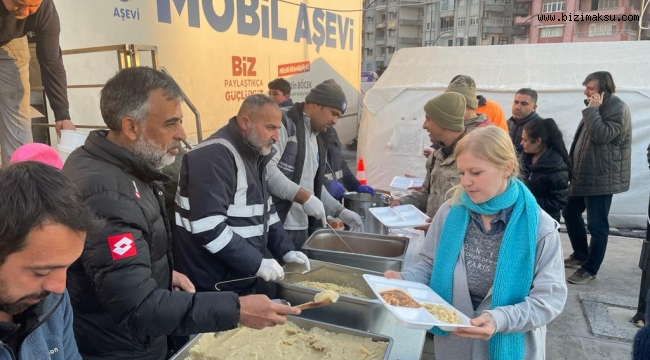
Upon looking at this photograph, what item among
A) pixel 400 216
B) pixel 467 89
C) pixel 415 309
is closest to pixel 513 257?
pixel 415 309

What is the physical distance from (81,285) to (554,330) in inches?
139

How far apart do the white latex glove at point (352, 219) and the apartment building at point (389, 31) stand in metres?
49.8

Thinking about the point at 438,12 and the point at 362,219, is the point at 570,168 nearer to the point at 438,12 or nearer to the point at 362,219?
the point at 362,219

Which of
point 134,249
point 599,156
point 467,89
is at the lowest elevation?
point 599,156

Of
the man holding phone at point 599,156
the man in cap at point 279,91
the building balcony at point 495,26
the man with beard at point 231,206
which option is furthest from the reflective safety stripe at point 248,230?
the building balcony at point 495,26

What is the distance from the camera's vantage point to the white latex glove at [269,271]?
1.98 metres

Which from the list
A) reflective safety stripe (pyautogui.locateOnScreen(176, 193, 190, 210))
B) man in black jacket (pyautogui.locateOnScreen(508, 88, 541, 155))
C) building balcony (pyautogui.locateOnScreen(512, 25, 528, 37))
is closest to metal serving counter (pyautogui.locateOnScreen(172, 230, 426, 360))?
reflective safety stripe (pyautogui.locateOnScreen(176, 193, 190, 210))

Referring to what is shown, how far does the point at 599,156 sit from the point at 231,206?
352cm

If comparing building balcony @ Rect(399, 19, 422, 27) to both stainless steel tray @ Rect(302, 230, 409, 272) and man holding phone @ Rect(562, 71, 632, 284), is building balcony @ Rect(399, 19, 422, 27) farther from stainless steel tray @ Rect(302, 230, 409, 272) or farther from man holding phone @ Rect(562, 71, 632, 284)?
stainless steel tray @ Rect(302, 230, 409, 272)

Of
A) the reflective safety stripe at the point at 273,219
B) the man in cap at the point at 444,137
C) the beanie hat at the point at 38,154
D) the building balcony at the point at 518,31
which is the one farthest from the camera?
the building balcony at the point at 518,31

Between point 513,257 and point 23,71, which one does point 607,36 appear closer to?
point 513,257

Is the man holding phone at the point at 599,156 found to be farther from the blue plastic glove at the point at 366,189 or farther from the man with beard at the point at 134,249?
the man with beard at the point at 134,249

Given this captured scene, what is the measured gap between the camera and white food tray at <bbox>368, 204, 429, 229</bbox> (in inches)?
104

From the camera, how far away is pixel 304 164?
2982 millimetres
